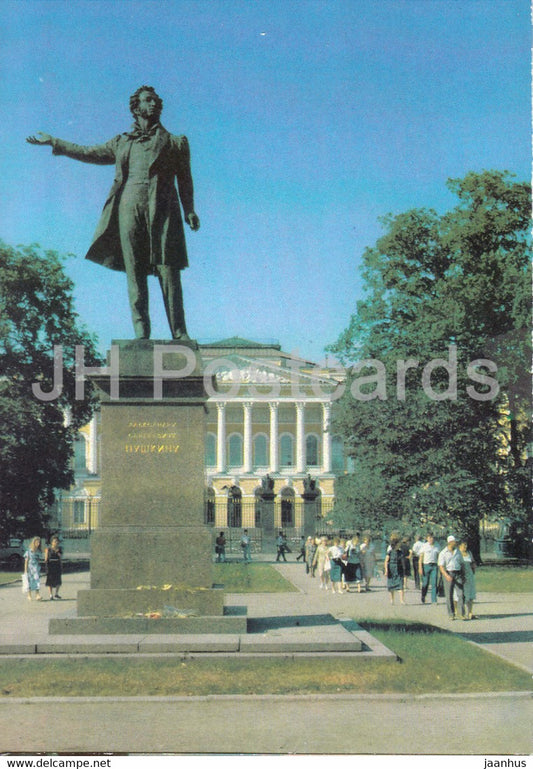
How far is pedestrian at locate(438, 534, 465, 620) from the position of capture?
17.1 m

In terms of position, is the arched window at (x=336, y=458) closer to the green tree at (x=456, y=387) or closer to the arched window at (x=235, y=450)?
the arched window at (x=235, y=450)

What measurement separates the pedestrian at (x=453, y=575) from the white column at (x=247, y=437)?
66.4 m

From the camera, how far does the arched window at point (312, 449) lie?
282ft

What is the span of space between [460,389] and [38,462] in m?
14.8

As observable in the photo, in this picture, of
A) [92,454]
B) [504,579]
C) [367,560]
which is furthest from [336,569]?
[92,454]

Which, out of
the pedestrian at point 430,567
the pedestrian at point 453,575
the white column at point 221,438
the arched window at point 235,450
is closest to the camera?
the pedestrian at point 453,575

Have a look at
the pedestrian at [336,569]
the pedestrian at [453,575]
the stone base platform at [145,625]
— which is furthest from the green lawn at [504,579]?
the stone base platform at [145,625]

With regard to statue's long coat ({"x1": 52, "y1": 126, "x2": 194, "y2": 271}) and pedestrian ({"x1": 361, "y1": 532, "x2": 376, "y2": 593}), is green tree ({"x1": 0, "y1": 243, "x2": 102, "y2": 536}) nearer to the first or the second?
pedestrian ({"x1": 361, "y1": 532, "x2": 376, "y2": 593})

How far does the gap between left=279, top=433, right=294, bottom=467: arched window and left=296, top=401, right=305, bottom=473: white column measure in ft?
4.26

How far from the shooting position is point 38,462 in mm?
34312

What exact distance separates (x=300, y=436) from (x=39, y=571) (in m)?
63.4

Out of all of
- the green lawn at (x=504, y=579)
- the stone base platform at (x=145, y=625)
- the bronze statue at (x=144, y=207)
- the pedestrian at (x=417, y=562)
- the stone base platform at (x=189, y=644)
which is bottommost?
the green lawn at (x=504, y=579)

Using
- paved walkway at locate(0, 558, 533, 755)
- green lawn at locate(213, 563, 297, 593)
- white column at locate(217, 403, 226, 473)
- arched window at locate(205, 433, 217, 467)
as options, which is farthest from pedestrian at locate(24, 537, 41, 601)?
arched window at locate(205, 433, 217, 467)
